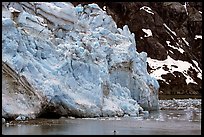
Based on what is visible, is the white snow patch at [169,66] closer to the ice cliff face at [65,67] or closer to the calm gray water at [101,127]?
the ice cliff face at [65,67]

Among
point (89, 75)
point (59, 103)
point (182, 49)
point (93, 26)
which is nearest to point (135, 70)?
point (93, 26)

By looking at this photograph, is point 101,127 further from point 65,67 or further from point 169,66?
point 169,66

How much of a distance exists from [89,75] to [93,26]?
831cm

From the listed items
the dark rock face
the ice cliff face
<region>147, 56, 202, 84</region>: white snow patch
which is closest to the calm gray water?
the ice cliff face

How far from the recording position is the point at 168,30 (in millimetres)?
90562

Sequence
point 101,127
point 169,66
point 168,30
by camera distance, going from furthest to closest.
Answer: point 168,30, point 169,66, point 101,127

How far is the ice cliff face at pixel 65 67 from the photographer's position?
21828 mm

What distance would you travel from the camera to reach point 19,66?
2212 cm

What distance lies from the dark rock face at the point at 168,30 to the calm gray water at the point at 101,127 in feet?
166

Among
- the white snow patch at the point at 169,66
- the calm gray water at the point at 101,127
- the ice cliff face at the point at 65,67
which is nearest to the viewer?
the calm gray water at the point at 101,127

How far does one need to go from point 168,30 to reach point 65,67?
6785cm

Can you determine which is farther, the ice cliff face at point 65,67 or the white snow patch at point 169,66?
the white snow patch at point 169,66

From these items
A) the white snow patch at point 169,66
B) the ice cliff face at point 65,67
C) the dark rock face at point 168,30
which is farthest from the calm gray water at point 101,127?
the white snow patch at point 169,66

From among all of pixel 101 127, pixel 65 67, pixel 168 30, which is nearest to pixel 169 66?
pixel 168 30
